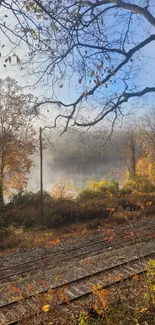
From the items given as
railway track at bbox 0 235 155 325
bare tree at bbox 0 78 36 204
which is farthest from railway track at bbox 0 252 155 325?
bare tree at bbox 0 78 36 204

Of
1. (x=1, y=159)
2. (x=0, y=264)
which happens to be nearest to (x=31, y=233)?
(x=0, y=264)

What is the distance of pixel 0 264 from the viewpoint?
1217cm

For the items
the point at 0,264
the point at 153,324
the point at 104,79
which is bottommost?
the point at 0,264

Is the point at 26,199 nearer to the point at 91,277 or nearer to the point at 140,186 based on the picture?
the point at 140,186

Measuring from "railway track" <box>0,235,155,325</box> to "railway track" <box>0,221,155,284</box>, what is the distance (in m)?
0.90

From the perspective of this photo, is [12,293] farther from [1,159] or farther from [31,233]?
[1,159]

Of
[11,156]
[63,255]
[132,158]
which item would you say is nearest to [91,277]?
[63,255]

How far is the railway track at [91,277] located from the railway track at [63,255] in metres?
0.90

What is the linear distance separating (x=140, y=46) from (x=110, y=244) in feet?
30.4

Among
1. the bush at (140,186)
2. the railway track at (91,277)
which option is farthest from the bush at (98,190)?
the railway track at (91,277)

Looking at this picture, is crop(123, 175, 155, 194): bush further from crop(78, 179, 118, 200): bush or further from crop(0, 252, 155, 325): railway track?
crop(0, 252, 155, 325): railway track

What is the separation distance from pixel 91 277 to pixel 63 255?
4.22m

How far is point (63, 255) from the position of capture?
12.5 metres

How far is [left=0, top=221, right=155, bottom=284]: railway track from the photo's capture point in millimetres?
10773
